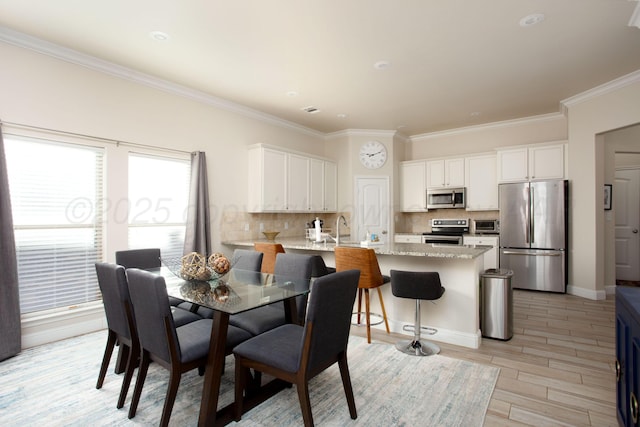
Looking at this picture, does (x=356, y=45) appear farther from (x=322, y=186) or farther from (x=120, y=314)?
(x=322, y=186)

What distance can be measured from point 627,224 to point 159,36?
25.7ft

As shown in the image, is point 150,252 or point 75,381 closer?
point 75,381

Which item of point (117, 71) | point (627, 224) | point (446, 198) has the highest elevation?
point (117, 71)

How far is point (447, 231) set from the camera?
6.27 m

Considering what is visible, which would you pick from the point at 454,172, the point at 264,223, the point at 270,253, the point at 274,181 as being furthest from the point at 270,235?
the point at 454,172

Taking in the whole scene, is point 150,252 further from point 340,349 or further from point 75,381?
point 340,349

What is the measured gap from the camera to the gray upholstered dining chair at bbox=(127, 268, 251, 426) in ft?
6.04

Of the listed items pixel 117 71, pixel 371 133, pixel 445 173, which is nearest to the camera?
pixel 117 71

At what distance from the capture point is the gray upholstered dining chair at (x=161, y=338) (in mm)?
1842

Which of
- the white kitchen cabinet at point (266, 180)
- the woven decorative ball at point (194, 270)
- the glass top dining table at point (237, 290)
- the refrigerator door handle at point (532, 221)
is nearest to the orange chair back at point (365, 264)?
the glass top dining table at point (237, 290)

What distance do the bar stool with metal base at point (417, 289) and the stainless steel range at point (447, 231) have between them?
10.3 ft

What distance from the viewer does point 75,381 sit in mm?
2529

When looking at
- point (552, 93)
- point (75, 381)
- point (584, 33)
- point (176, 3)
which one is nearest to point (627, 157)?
point (552, 93)

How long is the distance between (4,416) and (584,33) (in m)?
5.32
